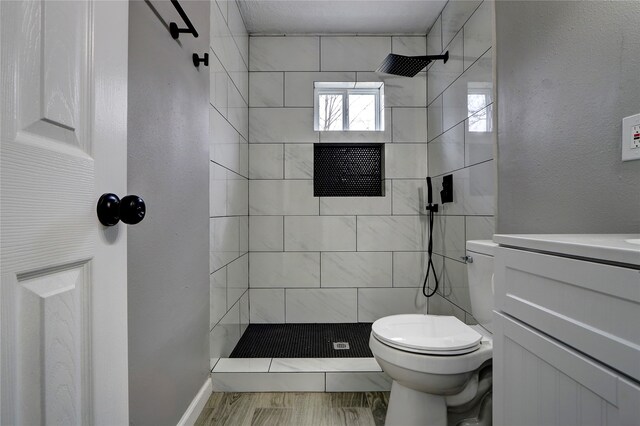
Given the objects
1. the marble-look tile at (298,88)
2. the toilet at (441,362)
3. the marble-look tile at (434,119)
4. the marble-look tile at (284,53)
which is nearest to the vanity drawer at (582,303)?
the toilet at (441,362)

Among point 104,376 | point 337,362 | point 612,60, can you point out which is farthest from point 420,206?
point 104,376

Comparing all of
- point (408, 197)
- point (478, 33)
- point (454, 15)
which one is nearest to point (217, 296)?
point (408, 197)

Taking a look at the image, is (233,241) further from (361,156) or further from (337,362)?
(361,156)

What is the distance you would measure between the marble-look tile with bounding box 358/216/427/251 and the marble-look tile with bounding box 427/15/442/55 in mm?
1268

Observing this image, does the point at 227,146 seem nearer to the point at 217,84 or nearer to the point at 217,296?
the point at 217,84

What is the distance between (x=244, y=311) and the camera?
240 cm

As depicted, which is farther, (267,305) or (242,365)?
(267,305)

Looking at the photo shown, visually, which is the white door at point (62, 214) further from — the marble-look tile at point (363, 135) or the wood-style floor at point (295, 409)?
the marble-look tile at point (363, 135)

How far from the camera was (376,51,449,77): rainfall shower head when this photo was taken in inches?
80.4

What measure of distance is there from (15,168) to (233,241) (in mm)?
1697

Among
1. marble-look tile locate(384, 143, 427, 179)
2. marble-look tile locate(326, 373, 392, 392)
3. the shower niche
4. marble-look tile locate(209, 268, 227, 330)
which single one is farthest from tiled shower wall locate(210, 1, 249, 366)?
marble-look tile locate(384, 143, 427, 179)

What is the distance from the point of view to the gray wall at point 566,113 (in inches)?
37.1

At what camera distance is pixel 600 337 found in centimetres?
54

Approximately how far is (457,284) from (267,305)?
56.8 inches
